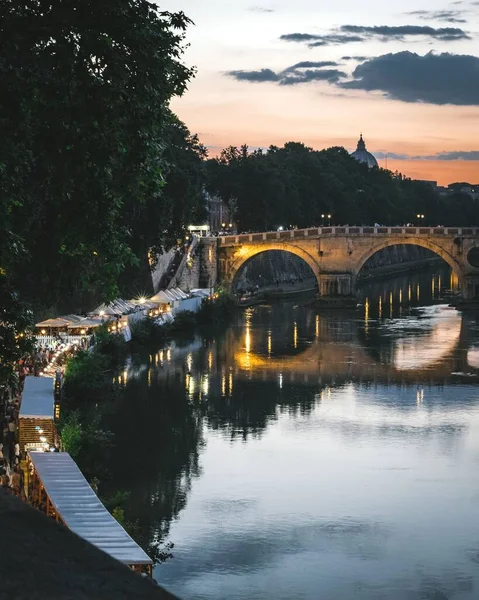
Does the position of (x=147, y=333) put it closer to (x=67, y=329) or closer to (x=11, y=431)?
(x=67, y=329)

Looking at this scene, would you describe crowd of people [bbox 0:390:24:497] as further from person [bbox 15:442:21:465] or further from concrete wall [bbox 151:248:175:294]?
concrete wall [bbox 151:248:175:294]

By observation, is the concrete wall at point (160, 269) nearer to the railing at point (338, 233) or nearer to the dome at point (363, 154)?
the railing at point (338, 233)

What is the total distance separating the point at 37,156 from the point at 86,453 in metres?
12.0

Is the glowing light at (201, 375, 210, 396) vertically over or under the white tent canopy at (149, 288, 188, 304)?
under


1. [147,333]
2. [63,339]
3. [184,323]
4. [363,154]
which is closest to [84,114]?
[63,339]

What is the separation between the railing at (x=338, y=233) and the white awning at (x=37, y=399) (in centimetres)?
3898

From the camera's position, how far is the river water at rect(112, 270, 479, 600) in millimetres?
16859

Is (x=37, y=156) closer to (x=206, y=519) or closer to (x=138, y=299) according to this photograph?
(x=206, y=519)

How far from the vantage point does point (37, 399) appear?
78.4 ft

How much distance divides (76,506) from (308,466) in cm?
946

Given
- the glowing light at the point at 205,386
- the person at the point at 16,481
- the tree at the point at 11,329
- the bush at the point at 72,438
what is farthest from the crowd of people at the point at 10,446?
the glowing light at the point at 205,386

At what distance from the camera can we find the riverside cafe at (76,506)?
13781 mm

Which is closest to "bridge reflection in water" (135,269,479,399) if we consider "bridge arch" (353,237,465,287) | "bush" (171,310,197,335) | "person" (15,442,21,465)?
"bush" (171,310,197,335)

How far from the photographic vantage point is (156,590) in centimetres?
201
